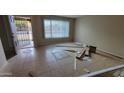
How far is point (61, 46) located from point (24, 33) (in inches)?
21.3

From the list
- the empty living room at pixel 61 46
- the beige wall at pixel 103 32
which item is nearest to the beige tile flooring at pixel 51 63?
the empty living room at pixel 61 46

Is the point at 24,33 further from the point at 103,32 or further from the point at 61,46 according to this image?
the point at 103,32

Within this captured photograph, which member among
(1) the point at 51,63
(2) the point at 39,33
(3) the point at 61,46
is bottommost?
(1) the point at 51,63

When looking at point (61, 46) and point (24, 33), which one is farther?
point (61, 46)

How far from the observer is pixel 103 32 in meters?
1.15

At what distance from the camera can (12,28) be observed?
109 centimetres

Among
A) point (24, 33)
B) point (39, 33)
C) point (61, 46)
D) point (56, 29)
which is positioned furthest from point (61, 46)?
point (24, 33)

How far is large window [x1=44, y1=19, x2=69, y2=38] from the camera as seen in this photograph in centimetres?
115

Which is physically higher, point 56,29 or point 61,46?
point 56,29

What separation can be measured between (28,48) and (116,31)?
119 cm

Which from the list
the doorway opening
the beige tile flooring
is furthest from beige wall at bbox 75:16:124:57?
the doorway opening

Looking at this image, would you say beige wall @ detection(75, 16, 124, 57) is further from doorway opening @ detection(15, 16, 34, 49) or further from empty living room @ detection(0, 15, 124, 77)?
doorway opening @ detection(15, 16, 34, 49)
